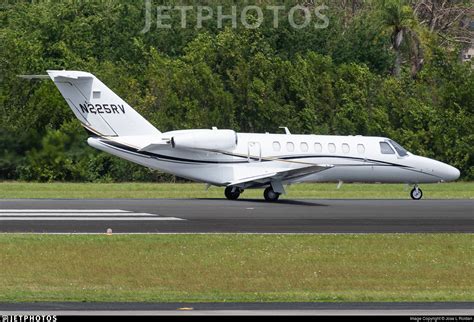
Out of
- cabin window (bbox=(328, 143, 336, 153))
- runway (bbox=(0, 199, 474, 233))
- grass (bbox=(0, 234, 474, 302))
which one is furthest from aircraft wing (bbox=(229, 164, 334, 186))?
grass (bbox=(0, 234, 474, 302))

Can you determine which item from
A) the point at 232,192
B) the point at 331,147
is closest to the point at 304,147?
the point at 331,147

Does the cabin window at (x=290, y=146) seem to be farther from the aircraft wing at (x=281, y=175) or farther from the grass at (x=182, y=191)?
the grass at (x=182, y=191)

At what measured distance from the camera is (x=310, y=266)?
2039cm

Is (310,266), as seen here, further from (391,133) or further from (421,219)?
(391,133)

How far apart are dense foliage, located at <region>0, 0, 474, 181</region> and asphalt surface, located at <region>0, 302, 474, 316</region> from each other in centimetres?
2484

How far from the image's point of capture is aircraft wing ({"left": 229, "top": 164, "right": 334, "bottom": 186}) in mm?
37594

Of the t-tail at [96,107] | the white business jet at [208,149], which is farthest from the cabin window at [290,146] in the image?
the t-tail at [96,107]

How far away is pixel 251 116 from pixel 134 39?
1327cm

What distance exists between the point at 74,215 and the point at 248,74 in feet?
115

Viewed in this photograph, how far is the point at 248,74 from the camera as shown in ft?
212

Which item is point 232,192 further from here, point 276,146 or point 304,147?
point 304,147

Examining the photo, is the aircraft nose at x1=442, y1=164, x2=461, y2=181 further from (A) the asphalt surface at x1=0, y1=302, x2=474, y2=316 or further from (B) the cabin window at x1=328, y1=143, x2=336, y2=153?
(A) the asphalt surface at x1=0, y1=302, x2=474, y2=316

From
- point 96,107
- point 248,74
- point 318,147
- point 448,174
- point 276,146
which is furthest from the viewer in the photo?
point 248,74

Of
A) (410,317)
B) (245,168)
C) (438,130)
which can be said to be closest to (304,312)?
(410,317)
